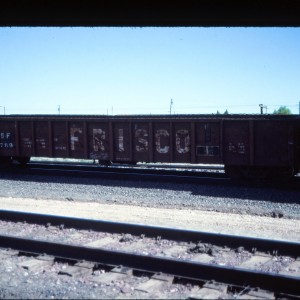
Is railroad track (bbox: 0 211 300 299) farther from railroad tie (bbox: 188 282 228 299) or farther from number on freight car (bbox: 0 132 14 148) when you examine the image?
number on freight car (bbox: 0 132 14 148)

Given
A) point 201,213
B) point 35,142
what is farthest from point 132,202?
point 35,142

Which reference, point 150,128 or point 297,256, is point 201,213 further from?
point 150,128

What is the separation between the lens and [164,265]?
5.59 metres

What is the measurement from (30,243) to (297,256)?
14.9 feet

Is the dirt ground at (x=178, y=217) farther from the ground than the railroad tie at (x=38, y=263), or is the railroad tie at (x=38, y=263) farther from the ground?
the railroad tie at (x=38, y=263)

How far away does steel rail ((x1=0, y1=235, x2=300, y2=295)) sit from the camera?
495 cm

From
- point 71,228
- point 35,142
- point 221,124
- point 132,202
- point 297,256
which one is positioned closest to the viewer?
point 297,256

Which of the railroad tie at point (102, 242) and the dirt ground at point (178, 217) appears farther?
the dirt ground at point (178, 217)

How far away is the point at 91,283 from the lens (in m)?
5.25

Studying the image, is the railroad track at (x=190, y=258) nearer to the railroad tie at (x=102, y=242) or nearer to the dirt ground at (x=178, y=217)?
the railroad tie at (x=102, y=242)

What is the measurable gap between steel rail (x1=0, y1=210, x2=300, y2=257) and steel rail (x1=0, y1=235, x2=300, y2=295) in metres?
1.44

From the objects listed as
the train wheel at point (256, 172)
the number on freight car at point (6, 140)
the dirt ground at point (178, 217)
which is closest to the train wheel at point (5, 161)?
the number on freight car at point (6, 140)

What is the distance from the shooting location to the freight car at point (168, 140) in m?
14.5
